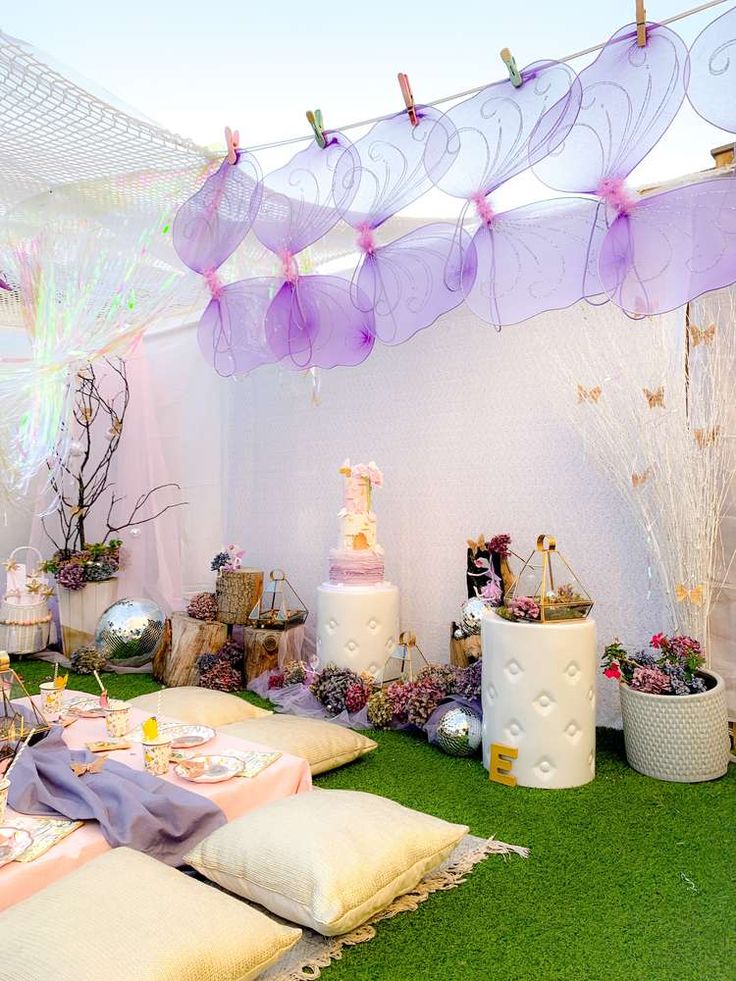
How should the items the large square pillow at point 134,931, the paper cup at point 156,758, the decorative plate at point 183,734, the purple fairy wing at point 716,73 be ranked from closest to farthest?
the large square pillow at point 134,931, the purple fairy wing at point 716,73, the paper cup at point 156,758, the decorative plate at point 183,734

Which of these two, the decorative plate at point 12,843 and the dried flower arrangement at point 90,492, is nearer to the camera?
the decorative plate at point 12,843

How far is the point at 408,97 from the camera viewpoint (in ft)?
6.44

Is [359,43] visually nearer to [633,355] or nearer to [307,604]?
[633,355]

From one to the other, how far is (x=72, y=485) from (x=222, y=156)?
11.2 feet

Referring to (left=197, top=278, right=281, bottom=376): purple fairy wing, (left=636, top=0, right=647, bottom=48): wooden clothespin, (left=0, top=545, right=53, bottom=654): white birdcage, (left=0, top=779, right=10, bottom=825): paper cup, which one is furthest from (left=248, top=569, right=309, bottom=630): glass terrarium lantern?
(left=636, top=0, right=647, bottom=48): wooden clothespin

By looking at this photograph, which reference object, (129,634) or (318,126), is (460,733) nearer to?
(318,126)

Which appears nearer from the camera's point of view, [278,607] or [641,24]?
[641,24]

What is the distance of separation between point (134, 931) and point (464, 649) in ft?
7.10

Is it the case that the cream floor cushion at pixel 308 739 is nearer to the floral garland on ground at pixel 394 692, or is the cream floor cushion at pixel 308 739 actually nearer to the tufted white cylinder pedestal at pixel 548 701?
the floral garland on ground at pixel 394 692

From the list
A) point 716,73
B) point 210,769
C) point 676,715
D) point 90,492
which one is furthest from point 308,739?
point 90,492

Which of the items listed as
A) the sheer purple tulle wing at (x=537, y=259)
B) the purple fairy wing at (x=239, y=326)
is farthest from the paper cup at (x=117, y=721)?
the sheer purple tulle wing at (x=537, y=259)

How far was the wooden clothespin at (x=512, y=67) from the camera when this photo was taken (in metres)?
1.74

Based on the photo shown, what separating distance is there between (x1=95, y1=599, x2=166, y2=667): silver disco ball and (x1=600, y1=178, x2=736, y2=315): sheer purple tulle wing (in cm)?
331

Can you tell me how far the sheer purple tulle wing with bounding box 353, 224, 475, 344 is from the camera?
6.69ft
